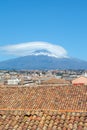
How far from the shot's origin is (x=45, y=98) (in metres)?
26.1

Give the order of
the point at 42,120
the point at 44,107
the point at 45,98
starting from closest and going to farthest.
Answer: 1. the point at 42,120
2. the point at 44,107
3. the point at 45,98

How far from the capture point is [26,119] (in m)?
11.7

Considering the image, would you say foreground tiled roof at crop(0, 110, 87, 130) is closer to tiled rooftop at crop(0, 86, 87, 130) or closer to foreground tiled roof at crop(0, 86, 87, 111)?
tiled rooftop at crop(0, 86, 87, 130)

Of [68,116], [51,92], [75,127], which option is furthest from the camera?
[51,92]

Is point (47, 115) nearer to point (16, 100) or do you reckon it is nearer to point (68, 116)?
point (68, 116)

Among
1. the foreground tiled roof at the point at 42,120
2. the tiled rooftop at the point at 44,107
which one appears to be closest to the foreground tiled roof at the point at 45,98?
the tiled rooftop at the point at 44,107

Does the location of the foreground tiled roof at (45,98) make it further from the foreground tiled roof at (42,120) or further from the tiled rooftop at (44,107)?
the foreground tiled roof at (42,120)

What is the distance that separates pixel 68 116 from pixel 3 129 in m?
2.14

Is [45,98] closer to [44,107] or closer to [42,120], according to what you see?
[44,107]

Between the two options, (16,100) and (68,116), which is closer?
(68,116)

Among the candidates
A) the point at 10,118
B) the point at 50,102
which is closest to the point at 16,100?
the point at 50,102

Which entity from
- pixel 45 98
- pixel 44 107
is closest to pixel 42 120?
pixel 44 107

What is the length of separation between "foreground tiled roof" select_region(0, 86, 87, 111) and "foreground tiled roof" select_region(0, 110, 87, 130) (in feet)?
39.1

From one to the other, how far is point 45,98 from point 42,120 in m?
14.6
